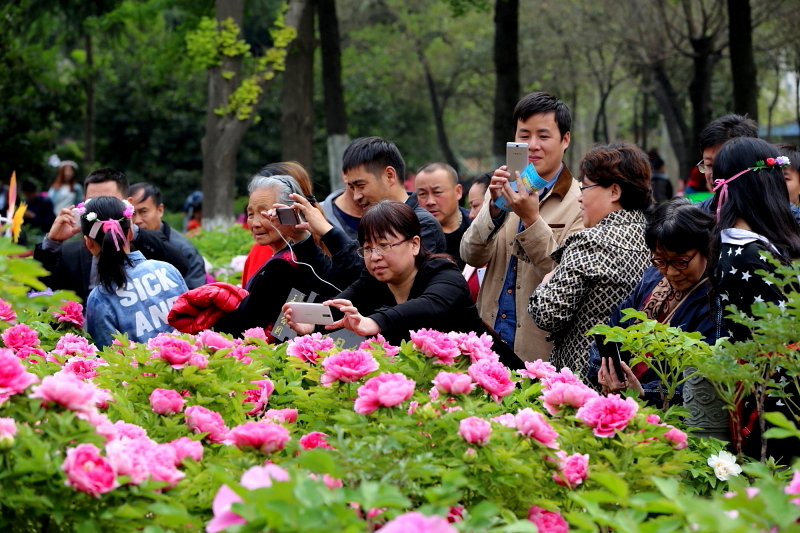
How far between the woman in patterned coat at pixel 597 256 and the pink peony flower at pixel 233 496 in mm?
2462

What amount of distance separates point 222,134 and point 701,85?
1035 centimetres

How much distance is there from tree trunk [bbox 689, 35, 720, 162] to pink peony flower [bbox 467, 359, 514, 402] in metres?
17.1

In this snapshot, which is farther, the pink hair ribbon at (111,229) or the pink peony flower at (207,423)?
the pink hair ribbon at (111,229)

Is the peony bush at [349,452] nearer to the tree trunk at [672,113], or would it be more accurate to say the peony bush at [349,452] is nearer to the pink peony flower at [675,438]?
the pink peony flower at [675,438]

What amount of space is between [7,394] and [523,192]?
2781 millimetres

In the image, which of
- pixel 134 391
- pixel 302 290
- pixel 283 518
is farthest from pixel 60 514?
pixel 302 290

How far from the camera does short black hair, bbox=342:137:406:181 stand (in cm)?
543

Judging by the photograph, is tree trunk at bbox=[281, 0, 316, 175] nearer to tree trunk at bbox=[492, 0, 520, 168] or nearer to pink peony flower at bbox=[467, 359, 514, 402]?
tree trunk at bbox=[492, 0, 520, 168]

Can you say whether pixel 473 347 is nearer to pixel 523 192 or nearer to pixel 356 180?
pixel 523 192

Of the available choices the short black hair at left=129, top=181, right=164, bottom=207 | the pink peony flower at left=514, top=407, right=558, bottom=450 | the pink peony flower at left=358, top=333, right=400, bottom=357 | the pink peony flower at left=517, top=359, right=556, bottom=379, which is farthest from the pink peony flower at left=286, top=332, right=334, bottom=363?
the short black hair at left=129, top=181, right=164, bottom=207

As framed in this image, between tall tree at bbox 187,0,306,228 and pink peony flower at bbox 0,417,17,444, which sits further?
tall tree at bbox 187,0,306,228

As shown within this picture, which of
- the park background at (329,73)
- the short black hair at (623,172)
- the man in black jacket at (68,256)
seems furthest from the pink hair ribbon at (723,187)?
the park background at (329,73)

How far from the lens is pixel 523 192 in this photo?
460 cm

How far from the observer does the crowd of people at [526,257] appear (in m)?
3.81
